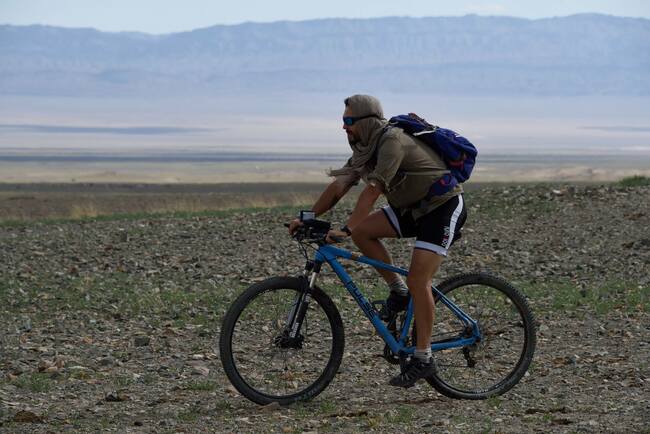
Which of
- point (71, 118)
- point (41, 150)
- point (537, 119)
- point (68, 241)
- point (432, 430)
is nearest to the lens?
point (432, 430)

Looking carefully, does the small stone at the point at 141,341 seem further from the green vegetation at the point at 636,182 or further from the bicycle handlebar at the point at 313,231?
the green vegetation at the point at 636,182

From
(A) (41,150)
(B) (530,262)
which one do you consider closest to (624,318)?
(B) (530,262)

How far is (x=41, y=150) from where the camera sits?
92.8 m

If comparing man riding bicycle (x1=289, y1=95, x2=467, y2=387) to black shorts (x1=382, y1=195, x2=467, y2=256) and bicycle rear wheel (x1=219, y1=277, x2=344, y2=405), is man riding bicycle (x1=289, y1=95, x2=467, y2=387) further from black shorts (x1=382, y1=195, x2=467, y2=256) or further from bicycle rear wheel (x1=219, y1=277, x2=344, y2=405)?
bicycle rear wheel (x1=219, y1=277, x2=344, y2=405)

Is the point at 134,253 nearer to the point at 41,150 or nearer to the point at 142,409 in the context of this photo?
the point at 142,409

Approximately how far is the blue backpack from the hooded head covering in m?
0.10

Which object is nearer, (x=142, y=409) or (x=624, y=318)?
(x=142, y=409)

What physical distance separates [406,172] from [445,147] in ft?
0.92

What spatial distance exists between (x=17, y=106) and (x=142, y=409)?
7636 inches

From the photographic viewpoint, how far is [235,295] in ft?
41.7

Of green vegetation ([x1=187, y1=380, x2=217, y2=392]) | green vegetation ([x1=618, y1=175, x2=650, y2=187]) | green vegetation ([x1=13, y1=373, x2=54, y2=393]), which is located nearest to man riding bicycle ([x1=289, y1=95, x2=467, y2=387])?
green vegetation ([x1=187, y1=380, x2=217, y2=392])

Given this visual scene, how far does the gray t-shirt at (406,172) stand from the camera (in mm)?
6840

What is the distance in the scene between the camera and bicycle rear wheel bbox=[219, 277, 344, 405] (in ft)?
24.0

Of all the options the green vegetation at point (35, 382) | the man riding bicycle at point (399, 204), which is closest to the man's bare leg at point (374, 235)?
the man riding bicycle at point (399, 204)
